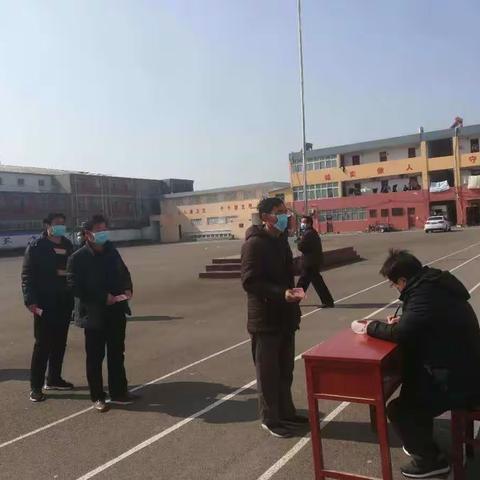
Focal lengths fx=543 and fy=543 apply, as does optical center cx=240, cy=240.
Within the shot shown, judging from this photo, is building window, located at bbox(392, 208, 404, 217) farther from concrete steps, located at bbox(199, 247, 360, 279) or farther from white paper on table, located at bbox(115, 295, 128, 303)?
white paper on table, located at bbox(115, 295, 128, 303)

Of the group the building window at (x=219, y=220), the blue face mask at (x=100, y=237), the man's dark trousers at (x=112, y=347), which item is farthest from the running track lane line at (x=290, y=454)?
the building window at (x=219, y=220)

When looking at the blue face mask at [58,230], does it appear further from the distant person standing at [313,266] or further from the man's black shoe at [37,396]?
the distant person standing at [313,266]

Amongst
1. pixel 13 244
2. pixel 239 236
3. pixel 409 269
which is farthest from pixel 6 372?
pixel 239 236

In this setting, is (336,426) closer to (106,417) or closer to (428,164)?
(106,417)

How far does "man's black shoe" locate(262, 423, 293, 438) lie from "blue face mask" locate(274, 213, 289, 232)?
1.62m

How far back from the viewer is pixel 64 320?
19.9 feet

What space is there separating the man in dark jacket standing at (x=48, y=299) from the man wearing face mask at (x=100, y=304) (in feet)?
1.78

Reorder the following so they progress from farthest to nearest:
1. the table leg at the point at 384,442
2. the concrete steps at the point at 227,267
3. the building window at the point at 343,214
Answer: the building window at the point at 343,214 → the concrete steps at the point at 227,267 → the table leg at the point at 384,442

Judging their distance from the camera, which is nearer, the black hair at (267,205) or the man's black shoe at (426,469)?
the man's black shoe at (426,469)

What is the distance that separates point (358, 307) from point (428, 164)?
2037 inches

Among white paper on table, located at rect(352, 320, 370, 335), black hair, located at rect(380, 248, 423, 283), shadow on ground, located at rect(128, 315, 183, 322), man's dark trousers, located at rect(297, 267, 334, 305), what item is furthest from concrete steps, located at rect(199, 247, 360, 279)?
black hair, located at rect(380, 248, 423, 283)

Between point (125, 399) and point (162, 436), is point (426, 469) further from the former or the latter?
A: point (125, 399)

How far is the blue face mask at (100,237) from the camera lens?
556 centimetres

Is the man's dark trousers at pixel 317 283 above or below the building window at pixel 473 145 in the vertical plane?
below
